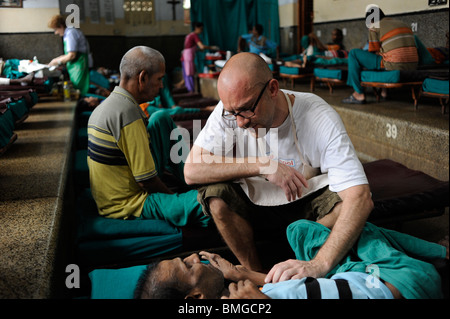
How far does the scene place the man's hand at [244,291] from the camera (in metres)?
0.66

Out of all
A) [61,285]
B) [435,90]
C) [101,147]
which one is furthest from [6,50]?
[435,90]

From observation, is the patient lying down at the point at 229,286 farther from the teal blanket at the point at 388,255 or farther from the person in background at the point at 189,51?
the person in background at the point at 189,51

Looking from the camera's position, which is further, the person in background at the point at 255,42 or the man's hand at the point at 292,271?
the person in background at the point at 255,42

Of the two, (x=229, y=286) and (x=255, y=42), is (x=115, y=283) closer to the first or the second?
(x=229, y=286)

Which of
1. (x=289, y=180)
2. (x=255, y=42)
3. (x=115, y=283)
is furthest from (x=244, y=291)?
(x=255, y=42)

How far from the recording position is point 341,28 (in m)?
1.10

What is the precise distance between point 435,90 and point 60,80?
206 centimetres

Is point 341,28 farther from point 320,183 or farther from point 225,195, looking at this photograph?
point 225,195

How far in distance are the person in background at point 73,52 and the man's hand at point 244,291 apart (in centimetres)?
80

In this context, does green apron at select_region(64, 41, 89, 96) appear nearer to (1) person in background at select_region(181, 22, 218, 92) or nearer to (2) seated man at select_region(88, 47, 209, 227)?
(2) seated man at select_region(88, 47, 209, 227)

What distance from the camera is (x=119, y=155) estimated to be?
141 cm

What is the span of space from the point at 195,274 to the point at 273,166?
0.49 m

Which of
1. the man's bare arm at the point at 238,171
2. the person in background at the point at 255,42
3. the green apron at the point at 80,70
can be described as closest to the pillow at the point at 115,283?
the man's bare arm at the point at 238,171

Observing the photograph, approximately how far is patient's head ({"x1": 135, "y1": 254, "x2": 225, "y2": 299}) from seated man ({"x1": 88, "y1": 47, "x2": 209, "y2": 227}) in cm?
66
